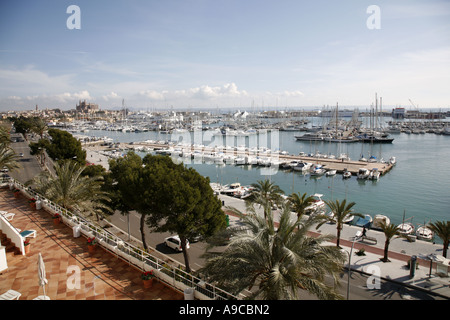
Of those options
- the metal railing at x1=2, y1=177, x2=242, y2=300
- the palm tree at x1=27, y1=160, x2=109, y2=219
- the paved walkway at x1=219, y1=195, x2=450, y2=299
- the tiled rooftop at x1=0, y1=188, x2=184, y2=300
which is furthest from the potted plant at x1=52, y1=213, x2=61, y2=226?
the paved walkway at x1=219, y1=195, x2=450, y2=299

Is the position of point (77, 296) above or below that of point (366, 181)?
above

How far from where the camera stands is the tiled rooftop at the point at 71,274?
654 centimetres

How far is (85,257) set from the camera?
8.27 metres

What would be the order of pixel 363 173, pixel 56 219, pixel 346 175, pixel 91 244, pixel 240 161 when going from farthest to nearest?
pixel 240 161 → pixel 346 175 → pixel 363 173 → pixel 56 219 → pixel 91 244

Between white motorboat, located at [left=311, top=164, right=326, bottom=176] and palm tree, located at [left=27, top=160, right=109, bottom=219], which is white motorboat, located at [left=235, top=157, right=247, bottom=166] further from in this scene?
palm tree, located at [left=27, top=160, right=109, bottom=219]

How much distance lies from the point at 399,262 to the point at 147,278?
1418 cm

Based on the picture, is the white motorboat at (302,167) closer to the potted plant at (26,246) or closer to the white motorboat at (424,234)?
the white motorboat at (424,234)

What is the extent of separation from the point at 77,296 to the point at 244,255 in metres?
4.11

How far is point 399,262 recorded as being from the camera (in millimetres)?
14812

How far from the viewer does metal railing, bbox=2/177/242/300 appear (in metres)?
6.42

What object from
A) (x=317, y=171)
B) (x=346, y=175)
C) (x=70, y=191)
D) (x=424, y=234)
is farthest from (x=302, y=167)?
(x=70, y=191)

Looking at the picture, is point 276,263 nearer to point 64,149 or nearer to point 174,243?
point 174,243
